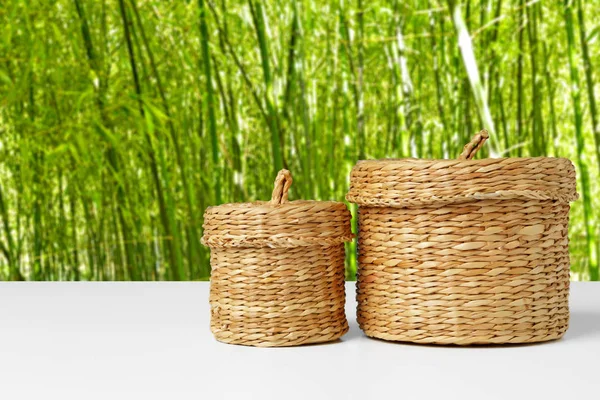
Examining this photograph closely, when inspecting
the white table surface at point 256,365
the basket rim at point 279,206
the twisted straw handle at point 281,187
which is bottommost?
the white table surface at point 256,365

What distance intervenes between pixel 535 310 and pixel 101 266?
1.54 m

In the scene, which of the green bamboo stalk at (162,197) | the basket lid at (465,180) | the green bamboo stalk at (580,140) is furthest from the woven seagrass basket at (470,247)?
the green bamboo stalk at (162,197)

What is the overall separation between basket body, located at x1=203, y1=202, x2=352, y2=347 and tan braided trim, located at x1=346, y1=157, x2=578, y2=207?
3.1 inches

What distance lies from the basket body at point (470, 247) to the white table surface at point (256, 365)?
33mm

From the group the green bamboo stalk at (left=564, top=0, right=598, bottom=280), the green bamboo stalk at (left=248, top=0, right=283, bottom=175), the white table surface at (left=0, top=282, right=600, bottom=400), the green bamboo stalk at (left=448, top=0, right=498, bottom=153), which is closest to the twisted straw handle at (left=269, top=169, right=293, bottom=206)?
the white table surface at (left=0, top=282, right=600, bottom=400)

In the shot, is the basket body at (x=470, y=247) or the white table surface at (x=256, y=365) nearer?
the white table surface at (x=256, y=365)

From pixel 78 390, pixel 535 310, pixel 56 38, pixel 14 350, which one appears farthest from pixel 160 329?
pixel 56 38

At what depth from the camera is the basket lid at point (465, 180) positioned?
874mm

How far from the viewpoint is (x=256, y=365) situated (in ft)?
2.76

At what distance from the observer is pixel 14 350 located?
970 millimetres

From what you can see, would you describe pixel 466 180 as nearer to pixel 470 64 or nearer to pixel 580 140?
pixel 470 64

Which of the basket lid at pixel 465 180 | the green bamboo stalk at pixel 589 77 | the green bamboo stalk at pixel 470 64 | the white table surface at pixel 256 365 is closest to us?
the white table surface at pixel 256 365

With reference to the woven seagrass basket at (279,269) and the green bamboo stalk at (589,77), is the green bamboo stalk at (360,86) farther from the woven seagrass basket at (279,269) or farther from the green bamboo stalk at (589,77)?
the woven seagrass basket at (279,269)

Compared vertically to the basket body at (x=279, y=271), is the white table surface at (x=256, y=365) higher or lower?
lower
